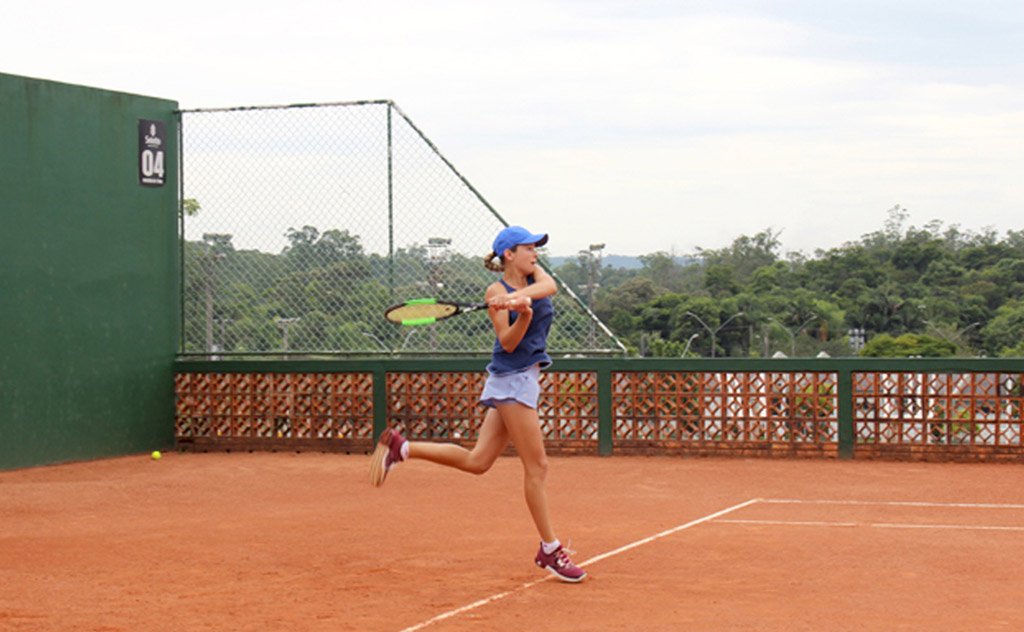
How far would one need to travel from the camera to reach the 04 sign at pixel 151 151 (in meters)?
16.0

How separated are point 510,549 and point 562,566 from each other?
1.35 m

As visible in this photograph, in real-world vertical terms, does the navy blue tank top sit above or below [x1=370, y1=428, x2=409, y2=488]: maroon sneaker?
above

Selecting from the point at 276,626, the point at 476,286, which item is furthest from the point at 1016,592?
the point at 476,286

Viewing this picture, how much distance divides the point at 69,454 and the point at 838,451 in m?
7.55

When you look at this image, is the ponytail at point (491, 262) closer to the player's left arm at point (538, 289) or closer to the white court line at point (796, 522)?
the player's left arm at point (538, 289)

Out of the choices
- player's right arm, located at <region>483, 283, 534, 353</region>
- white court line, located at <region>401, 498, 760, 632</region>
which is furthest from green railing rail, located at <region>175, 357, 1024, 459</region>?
player's right arm, located at <region>483, 283, 534, 353</region>

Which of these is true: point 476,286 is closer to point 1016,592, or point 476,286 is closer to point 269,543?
point 269,543

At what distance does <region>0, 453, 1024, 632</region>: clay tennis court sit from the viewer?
22.1 ft

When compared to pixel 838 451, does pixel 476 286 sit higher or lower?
higher

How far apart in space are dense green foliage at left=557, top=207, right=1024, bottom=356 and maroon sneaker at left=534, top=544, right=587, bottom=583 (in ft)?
192

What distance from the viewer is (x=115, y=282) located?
1559 centimetres

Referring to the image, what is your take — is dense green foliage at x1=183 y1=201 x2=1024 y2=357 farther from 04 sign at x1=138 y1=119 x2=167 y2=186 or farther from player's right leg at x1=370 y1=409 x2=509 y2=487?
player's right leg at x1=370 y1=409 x2=509 y2=487

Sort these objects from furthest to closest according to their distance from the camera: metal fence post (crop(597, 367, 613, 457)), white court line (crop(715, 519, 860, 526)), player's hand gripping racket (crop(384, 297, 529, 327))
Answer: metal fence post (crop(597, 367, 613, 457)), white court line (crop(715, 519, 860, 526)), player's hand gripping racket (crop(384, 297, 529, 327))

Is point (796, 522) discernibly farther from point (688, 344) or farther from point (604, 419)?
point (688, 344)
